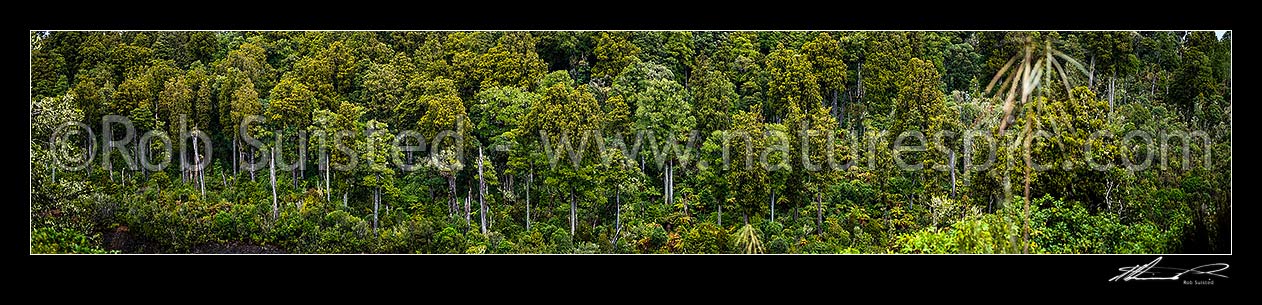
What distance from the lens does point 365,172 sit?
9539mm

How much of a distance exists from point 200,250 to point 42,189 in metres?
1.38

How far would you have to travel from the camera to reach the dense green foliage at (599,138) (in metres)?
8.45

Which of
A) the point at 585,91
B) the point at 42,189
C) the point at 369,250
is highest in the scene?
the point at 585,91

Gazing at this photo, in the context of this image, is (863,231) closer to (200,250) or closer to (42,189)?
(200,250)

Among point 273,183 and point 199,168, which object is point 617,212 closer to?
point 273,183

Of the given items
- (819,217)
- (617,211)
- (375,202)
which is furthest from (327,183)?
(819,217)

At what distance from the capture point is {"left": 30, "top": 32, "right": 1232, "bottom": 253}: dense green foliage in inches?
332
